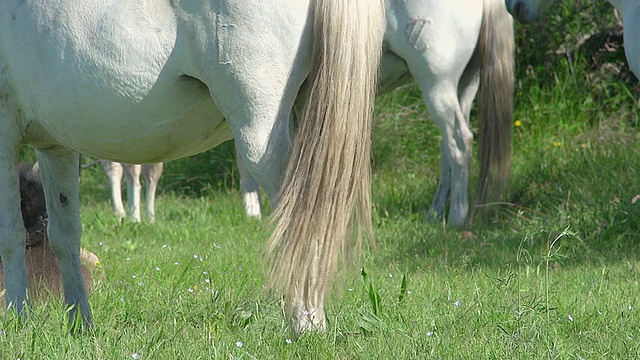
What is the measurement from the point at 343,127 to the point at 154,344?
1000 millimetres

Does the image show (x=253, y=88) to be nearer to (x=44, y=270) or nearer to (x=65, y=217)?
(x=65, y=217)

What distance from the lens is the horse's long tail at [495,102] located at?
691 centimetres

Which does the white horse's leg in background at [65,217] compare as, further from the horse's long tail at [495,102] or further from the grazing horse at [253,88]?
the horse's long tail at [495,102]

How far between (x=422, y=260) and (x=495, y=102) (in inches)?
74.7

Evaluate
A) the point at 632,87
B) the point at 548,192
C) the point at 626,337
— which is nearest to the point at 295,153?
the point at 626,337

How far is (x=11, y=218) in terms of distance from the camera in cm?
355

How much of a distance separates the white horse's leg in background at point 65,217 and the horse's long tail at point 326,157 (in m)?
1.14

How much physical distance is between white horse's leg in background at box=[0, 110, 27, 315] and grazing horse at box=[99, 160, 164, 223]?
3.61 metres

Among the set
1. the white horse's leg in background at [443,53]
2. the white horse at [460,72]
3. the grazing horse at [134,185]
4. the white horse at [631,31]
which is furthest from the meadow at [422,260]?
the white horse at [631,31]

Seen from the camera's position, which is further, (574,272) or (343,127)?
(574,272)

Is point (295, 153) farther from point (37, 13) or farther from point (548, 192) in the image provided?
point (548, 192)

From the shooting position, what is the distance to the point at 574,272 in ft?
16.4

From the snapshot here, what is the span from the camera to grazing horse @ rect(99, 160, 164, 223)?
24.5 ft

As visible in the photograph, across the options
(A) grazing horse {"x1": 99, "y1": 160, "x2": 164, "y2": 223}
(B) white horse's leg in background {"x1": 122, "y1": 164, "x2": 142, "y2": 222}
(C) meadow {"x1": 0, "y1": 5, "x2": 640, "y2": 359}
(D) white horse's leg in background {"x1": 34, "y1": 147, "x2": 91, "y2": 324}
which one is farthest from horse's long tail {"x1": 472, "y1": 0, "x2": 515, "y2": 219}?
(D) white horse's leg in background {"x1": 34, "y1": 147, "x2": 91, "y2": 324}
